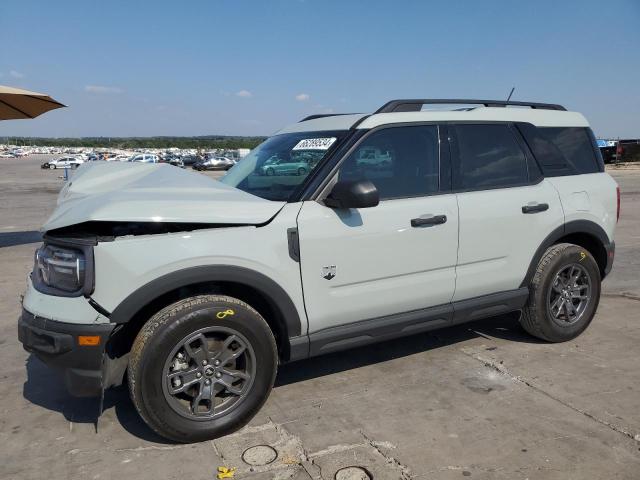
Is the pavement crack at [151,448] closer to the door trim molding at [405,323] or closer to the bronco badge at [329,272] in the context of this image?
the door trim molding at [405,323]

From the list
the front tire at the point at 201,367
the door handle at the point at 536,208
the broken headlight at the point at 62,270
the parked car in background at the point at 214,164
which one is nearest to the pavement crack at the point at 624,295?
the door handle at the point at 536,208

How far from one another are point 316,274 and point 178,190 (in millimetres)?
960

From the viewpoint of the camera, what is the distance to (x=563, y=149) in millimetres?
4480

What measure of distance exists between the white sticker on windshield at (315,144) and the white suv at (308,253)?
1cm

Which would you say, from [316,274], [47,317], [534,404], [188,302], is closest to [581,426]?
[534,404]

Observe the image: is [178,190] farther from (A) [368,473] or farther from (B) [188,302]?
(A) [368,473]

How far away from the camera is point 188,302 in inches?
116

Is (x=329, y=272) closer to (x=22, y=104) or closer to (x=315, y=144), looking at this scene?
(x=315, y=144)

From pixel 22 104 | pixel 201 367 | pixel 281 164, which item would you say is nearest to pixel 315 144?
pixel 281 164

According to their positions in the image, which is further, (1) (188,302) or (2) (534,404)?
(2) (534,404)

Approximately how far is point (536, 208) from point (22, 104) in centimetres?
839

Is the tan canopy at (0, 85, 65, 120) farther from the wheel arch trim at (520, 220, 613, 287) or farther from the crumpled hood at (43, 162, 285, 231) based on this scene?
the wheel arch trim at (520, 220, 613, 287)

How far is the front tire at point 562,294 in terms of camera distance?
168 inches

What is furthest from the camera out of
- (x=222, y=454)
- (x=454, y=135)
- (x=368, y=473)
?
(x=454, y=135)
